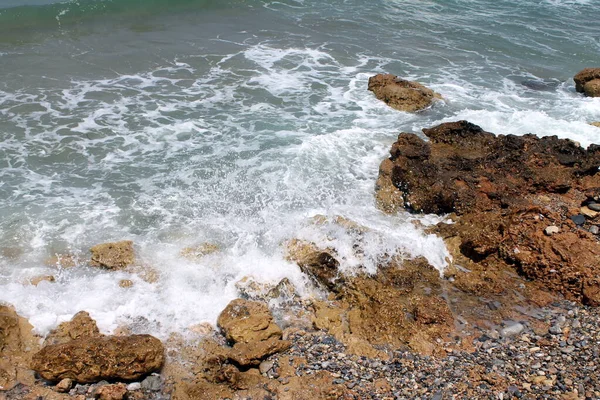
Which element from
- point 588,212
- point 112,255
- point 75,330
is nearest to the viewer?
point 75,330

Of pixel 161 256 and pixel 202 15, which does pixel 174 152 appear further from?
pixel 202 15

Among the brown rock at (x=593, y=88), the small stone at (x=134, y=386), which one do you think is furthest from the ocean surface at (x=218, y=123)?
the small stone at (x=134, y=386)

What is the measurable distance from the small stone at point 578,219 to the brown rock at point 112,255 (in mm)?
8790

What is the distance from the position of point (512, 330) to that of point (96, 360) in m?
6.20

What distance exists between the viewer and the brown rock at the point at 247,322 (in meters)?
7.62

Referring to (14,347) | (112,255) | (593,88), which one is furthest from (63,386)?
(593,88)

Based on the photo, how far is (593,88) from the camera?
17359 mm

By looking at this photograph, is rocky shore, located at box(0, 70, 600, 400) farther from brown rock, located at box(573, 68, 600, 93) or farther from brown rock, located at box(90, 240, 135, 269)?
brown rock, located at box(573, 68, 600, 93)

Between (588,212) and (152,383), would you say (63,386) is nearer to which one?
(152,383)

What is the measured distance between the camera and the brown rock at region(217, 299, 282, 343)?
7.62 m

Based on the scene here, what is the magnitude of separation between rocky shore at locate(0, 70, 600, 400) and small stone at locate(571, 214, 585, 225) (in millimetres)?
27

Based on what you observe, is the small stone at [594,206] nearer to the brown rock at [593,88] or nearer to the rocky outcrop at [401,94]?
the rocky outcrop at [401,94]

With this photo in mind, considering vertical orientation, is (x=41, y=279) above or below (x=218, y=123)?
below

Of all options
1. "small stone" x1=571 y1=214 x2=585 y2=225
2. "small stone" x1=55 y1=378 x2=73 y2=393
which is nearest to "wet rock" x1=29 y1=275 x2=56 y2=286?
"small stone" x1=55 y1=378 x2=73 y2=393
